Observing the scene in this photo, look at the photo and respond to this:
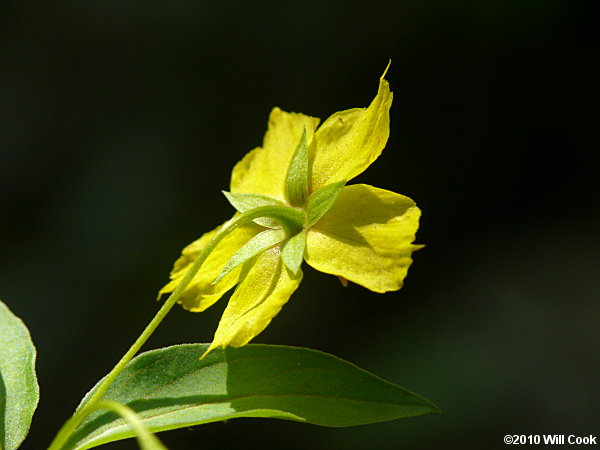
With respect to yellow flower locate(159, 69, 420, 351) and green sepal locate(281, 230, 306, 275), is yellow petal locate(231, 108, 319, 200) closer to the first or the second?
yellow flower locate(159, 69, 420, 351)

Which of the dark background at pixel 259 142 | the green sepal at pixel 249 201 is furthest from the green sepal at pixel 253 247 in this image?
the dark background at pixel 259 142

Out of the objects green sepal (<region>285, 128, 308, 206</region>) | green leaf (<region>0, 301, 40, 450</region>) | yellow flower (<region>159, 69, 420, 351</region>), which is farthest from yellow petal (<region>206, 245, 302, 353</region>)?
green leaf (<region>0, 301, 40, 450</region>)

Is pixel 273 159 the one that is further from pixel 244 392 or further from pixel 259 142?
pixel 259 142

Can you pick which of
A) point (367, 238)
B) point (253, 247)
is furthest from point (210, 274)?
point (367, 238)

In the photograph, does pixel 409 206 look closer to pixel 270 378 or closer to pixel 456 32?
pixel 270 378

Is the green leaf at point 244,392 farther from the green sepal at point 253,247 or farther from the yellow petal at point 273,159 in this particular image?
the yellow petal at point 273,159

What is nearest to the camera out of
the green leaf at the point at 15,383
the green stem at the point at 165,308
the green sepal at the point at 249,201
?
the green stem at the point at 165,308

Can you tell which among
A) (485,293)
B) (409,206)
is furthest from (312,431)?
(409,206)

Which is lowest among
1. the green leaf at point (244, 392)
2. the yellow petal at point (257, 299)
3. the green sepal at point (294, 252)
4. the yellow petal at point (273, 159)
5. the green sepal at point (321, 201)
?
the green leaf at point (244, 392)
